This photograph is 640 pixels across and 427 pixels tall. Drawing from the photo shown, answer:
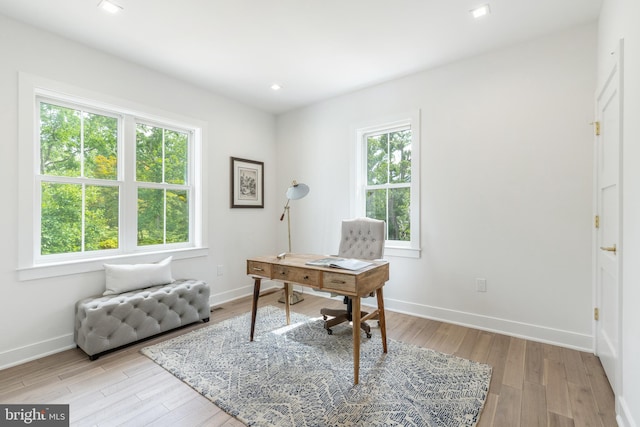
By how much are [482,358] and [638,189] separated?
1590mm

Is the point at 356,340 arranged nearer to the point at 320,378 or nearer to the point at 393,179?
the point at 320,378

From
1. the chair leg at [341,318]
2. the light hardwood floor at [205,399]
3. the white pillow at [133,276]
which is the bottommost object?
the light hardwood floor at [205,399]

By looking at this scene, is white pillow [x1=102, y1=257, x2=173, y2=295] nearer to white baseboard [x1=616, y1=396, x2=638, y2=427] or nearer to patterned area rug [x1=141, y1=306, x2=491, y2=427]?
patterned area rug [x1=141, y1=306, x2=491, y2=427]

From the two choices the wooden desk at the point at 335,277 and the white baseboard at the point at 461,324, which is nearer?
the wooden desk at the point at 335,277

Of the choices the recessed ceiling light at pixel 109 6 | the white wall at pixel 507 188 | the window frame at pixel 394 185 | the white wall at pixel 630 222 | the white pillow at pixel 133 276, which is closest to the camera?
the white wall at pixel 630 222

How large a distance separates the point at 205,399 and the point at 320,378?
2.48 ft

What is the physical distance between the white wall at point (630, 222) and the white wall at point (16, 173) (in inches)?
144

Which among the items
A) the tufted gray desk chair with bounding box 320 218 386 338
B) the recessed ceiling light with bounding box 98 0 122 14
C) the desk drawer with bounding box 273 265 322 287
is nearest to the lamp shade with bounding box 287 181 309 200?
the tufted gray desk chair with bounding box 320 218 386 338

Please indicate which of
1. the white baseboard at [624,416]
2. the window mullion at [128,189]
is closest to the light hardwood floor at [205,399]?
the white baseboard at [624,416]

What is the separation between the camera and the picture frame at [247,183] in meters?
4.01

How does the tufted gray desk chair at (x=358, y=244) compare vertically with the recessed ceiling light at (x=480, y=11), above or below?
below

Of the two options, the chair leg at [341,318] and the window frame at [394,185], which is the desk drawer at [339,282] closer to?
the chair leg at [341,318]

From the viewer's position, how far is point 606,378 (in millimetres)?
2043

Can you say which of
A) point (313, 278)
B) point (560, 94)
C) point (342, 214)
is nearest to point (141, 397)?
point (313, 278)
